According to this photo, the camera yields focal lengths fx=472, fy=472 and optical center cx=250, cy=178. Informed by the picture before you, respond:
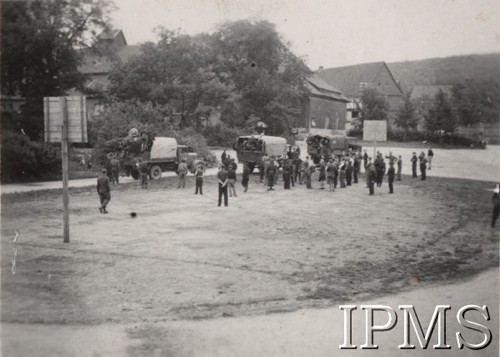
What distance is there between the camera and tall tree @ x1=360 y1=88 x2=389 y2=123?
5641 centimetres

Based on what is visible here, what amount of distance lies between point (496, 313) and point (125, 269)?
24.0 ft

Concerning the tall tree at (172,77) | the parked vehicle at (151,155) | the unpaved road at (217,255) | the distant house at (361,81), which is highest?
the distant house at (361,81)

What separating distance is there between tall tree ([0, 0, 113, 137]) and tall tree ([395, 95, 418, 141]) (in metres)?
38.3

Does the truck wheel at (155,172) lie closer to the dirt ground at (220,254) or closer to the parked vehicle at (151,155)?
the parked vehicle at (151,155)

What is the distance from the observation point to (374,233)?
14.5 metres

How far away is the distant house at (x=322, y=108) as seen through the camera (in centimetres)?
6469

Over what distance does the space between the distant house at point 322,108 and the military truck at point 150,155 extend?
34.5m

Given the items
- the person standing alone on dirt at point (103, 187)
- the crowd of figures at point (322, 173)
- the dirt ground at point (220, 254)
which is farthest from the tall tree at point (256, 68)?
the person standing alone on dirt at point (103, 187)

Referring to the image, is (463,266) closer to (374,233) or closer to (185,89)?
(374,233)

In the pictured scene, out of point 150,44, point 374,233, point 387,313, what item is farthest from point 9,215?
point 150,44

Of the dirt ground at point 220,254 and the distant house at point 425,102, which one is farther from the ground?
the distant house at point 425,102

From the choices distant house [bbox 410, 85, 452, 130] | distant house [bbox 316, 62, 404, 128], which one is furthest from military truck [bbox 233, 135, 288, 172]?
distant house [bbox 316, 62, 404, 128]

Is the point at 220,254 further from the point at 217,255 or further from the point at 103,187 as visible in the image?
the point at 103,187

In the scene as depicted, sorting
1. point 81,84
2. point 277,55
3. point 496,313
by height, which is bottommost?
point 496,313
